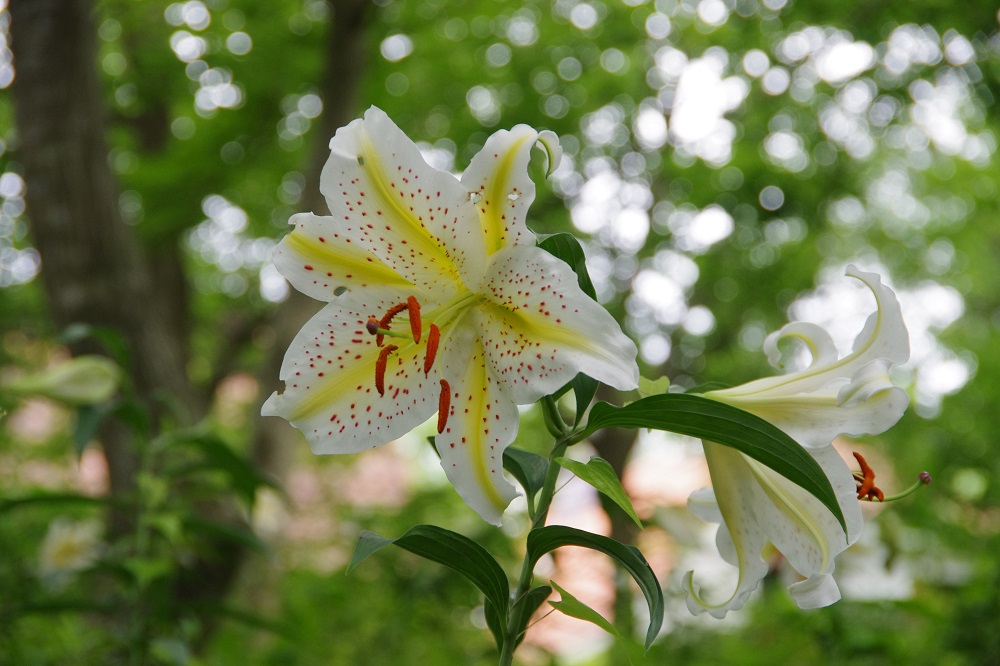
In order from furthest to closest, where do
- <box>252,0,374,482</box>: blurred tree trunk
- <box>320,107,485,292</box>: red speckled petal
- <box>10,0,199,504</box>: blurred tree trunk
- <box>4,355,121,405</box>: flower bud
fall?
1. <box>252,0,374,482</box>: blurred tree trunk
2. <box>10,0,199,504</box>: blurred tree trunk
3. <box>4,355,121,405</box>: flower bud
4. <box>320,107,485,292</box>: red speckled petal

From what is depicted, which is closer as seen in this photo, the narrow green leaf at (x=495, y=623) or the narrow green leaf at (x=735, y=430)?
the narrow green leaf at (x=735, y=430)

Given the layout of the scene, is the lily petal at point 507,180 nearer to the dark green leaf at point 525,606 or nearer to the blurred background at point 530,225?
the dark green leaf at point 525,606

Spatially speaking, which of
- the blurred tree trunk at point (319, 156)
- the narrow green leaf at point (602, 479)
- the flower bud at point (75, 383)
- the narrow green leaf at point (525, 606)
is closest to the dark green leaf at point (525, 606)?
the narrow green leaf at point (525, 606)

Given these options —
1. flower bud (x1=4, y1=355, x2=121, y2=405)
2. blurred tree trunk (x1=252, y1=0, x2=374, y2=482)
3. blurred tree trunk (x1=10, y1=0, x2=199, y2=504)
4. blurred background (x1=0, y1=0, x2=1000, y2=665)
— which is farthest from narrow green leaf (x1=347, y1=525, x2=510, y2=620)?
blurred tree trunk (x1=252, y1=0, x2=374, y2=482)

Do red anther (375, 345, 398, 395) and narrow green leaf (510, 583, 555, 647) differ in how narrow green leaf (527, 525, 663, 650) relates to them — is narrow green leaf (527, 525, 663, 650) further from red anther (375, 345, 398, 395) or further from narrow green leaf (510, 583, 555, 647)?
red anther (375, 345, 398, 395)

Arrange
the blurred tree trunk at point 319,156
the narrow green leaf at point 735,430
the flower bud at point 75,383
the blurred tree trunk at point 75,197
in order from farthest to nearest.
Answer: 1. the blurred tree trunk at point 319,156
2. the blurred tree trunk at point 75,197
3. the flower bud at point 75,383
4. the narrow green leaf at point 735,430

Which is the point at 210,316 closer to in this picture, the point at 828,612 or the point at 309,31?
the point at 309,31

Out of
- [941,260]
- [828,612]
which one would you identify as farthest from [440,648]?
[941,260]

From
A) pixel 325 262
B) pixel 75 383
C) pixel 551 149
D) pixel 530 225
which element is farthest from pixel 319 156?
pixel 551 149
